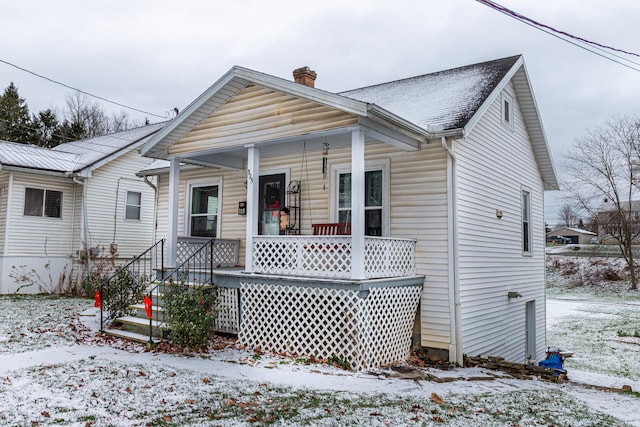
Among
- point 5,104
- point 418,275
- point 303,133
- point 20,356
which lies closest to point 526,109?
point 418,275

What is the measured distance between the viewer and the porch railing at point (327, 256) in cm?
771

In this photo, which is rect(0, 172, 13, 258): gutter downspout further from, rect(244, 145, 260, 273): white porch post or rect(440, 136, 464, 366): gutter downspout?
rect(440, 136, 464, 366): gutter downspout

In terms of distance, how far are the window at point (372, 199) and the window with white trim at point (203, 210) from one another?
12.3 feet

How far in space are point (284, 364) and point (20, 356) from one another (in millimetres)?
4148

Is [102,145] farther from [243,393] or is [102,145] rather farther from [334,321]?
[243,393]

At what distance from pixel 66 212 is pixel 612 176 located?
31.4m

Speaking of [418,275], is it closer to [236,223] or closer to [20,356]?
[236,223]

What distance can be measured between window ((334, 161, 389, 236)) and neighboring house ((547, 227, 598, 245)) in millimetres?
62366

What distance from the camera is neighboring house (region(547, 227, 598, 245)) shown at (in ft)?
211

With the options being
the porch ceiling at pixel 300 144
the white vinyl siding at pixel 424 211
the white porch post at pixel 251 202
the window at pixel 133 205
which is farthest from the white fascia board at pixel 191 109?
Result: the window at pixel 133 205

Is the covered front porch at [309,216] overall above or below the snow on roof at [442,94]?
below

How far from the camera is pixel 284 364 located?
751 centimetres

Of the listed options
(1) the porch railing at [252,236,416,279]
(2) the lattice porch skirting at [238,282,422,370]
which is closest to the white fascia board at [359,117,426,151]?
(1) the porch railing at [252,236,416,279]

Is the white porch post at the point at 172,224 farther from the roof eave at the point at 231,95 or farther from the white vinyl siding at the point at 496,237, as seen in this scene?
the white vinyl siding at the point at 496,237
